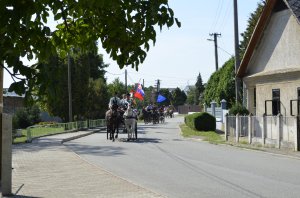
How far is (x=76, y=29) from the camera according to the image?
19.4 ft

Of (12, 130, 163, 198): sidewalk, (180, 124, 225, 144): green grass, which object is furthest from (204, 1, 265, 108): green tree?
(12, 130, 163, 198): sidewalk

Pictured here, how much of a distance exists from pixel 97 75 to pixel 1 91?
5810 centimetres

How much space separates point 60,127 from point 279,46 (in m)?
19.0

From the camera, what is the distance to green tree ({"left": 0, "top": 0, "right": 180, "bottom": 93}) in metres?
4.05

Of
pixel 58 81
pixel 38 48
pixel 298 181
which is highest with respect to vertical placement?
pixel 38 48

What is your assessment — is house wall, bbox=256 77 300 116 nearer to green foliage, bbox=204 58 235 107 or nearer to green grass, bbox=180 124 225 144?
green grass, bbox=180 124 225 144

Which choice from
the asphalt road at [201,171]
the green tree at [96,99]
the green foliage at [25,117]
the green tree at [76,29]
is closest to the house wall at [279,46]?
the asphalt road at [201,171]

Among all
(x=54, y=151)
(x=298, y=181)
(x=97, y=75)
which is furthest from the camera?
(x=97, y=75)

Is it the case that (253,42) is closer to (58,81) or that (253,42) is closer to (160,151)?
(160,151)

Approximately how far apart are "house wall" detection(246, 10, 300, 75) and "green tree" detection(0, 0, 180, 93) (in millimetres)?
21932

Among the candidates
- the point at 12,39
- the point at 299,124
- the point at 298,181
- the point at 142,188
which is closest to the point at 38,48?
the point at 12,39

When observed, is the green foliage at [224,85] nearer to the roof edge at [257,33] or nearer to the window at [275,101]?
the roof edge at [257,33]

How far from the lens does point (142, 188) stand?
34.1ft

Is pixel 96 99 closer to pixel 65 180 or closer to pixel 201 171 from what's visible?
pixel 201 171
